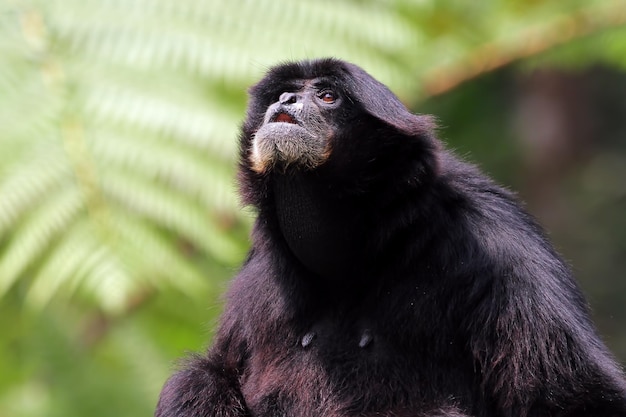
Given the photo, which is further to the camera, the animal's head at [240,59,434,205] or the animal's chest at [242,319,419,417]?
the animal's head at [240,59,434,205]

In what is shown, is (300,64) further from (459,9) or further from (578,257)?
(578,257)

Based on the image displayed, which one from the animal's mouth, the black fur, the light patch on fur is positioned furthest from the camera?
the animal's mouth

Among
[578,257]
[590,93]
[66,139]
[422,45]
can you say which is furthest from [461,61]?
[590,93]

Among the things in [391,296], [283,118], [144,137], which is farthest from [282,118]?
[144,137]

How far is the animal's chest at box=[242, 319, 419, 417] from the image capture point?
Result: 445 centimetres

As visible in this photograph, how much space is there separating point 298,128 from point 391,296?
0.86m

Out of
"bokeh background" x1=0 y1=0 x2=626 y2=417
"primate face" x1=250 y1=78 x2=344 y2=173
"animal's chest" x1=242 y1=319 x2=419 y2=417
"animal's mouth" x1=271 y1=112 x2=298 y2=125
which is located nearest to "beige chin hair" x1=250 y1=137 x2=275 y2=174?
"primate face" x1=250 y1=78 x2=344 y2=173

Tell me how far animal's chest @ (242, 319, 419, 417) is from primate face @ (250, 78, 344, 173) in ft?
2.50

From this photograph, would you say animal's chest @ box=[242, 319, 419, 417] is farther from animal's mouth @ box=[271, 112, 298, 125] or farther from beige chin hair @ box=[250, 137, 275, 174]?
animal's mouth @ box=[271, 112, 298, 125]

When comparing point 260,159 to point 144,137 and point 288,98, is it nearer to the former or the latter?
point 288,98

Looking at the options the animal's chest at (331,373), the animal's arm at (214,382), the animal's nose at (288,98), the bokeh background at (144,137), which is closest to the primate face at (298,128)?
the animal's nose at (288,98)

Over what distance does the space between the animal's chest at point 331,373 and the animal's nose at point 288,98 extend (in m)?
1.02

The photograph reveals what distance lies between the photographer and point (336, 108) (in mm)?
4746

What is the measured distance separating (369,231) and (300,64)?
87 centimetres
